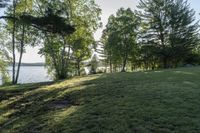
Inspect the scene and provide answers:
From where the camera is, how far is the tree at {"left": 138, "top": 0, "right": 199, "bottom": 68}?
1713 inches

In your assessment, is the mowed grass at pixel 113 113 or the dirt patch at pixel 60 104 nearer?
the mowed grass at pixel 113 113

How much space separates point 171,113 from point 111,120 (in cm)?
158

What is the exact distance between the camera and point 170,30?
146 ft

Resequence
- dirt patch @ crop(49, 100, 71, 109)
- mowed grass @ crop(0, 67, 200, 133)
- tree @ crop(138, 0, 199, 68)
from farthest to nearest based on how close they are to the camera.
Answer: tree @ crop(138, 0, 199, 68) → dirt patch @ crop(49, 100, 71, 109) → mowed grass @ crop(0, 67, 200, 133)

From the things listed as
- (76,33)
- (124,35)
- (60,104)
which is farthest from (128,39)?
(60,104)

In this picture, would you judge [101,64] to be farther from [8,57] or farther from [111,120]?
[111,120]

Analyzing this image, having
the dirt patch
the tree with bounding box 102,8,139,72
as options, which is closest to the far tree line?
the tree with bounding box 102,8,139,72

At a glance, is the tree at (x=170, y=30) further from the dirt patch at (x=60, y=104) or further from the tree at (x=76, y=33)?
the dirt patch at (x=60, y=104)

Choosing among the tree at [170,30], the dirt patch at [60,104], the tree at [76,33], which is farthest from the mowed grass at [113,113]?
the tree at [170,30]

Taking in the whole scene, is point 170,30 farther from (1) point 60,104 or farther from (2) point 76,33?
(1) point 60,104

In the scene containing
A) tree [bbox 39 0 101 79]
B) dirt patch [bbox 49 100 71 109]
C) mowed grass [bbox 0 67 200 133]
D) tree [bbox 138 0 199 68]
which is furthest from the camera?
tree [bbox 138 0 199 68]

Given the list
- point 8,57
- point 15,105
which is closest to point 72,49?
point 8,57

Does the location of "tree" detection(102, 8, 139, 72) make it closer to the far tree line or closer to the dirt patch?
the far tree line

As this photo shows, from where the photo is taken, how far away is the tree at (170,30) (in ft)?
143
